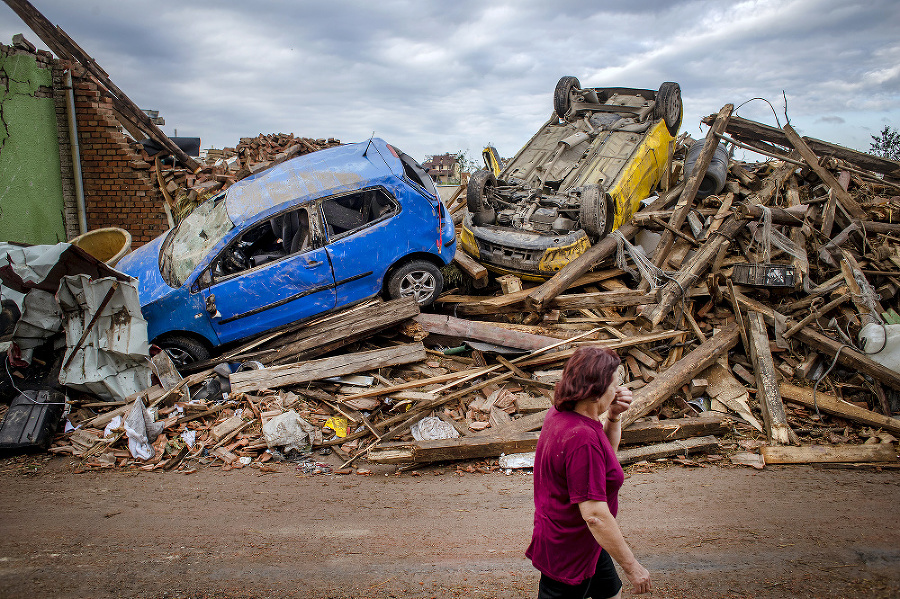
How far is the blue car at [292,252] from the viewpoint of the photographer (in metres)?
6.07

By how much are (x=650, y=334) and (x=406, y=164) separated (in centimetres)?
413

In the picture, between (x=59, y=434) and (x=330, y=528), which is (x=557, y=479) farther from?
(x=59, y=434)

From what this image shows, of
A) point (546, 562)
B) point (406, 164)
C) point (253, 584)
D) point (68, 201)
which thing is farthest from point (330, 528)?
point (68, 201)

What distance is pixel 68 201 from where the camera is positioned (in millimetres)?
9242

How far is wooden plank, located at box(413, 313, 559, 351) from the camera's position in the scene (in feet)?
21.2

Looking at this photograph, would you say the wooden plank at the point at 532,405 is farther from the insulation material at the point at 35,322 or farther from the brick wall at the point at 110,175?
the brick wall at the point at 110,175

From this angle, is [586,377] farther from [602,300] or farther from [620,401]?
[602,300]

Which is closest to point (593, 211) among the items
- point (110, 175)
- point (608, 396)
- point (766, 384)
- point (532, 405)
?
point (766, 384)

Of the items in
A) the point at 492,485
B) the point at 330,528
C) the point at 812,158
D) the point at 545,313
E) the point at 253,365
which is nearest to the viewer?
the point at 330,528

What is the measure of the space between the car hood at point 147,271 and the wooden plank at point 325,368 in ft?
4.26

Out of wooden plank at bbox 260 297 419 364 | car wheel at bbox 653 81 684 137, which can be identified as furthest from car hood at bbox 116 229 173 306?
car wheel at bbox 653 81 684 137

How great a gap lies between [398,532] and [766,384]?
454 centimetres

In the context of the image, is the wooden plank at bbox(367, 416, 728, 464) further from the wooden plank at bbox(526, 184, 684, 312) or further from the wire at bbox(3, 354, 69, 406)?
the wire at bbox(3, 354, 69, 406)

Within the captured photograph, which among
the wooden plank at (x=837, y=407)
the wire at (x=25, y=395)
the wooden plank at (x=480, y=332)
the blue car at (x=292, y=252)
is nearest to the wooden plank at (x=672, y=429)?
the wooden plank at (x=837, y=407)
